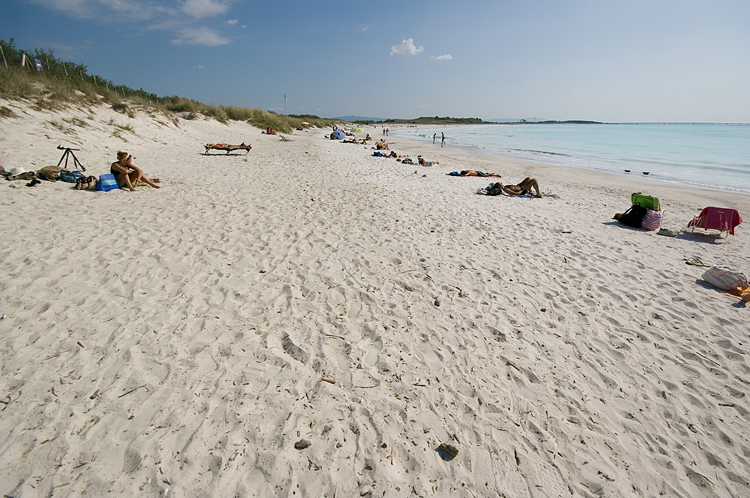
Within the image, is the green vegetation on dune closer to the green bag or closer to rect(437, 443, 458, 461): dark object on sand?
rect(437, 443, 458, 461): dark object on sand

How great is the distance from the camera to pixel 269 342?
2928 mm

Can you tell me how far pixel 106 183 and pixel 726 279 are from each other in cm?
1103

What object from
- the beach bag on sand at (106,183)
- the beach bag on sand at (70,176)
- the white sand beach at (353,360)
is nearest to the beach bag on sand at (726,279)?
the white sand beach at (353,360)

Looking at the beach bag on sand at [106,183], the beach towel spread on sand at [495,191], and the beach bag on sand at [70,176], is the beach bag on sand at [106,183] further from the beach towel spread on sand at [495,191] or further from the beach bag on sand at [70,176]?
the beach towel spread on sand at [495,191]

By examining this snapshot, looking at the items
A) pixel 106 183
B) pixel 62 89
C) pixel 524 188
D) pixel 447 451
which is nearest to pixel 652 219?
pixel 524 188

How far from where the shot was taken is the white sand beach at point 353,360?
6.52 feet

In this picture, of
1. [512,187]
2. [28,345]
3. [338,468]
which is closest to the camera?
[338,468]

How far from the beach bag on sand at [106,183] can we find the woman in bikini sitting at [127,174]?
14 centimetres

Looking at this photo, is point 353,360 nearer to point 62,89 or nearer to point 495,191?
point 495,191

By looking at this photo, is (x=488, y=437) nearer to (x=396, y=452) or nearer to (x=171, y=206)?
(x=396, y=452)

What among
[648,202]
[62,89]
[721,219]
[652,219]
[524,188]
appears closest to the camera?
[721,219]

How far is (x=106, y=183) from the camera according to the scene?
7.03 m

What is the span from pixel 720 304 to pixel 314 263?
5.16 meters

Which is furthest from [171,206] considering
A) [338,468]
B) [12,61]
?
[12,61]
